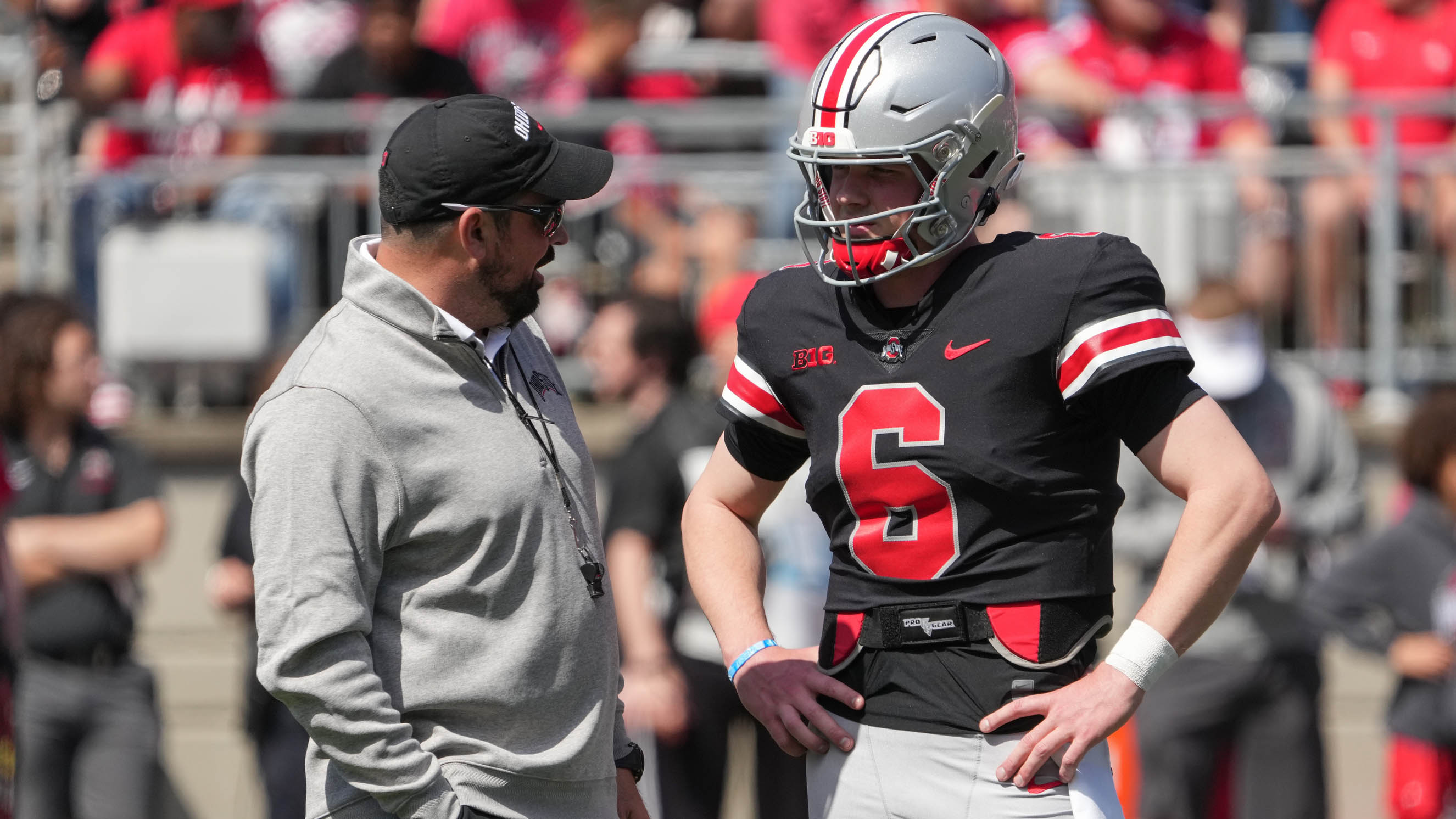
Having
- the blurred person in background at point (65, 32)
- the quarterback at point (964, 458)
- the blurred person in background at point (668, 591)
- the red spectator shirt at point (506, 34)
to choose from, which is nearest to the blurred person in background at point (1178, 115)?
the blurred person in background at point (668, 591)

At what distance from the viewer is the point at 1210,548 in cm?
239

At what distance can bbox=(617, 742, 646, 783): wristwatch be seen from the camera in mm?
3094

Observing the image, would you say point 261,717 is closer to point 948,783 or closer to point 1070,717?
point 948,783

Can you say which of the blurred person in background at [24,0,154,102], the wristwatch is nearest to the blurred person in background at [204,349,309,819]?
the blurred person in background at [24,0,154,102]

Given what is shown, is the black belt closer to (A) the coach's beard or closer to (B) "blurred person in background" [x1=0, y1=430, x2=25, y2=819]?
(A) the coach's beard

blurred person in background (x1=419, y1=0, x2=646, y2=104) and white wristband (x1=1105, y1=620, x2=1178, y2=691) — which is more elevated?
white wristband (x1=1105, y1=620, x2=1178, y2=691)

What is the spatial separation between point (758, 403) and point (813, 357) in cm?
17

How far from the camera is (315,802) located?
2.69 meters

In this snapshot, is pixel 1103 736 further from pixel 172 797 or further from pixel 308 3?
pixel 308 3

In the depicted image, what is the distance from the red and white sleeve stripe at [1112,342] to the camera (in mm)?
2400

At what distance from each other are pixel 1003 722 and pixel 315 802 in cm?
112

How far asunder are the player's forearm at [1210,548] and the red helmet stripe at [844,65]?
31.5 inches

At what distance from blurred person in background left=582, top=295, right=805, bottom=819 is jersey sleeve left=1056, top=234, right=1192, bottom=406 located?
321 cm

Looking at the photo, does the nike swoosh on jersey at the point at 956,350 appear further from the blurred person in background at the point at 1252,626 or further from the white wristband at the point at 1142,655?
the blurred person in background at the point at 1252,626
